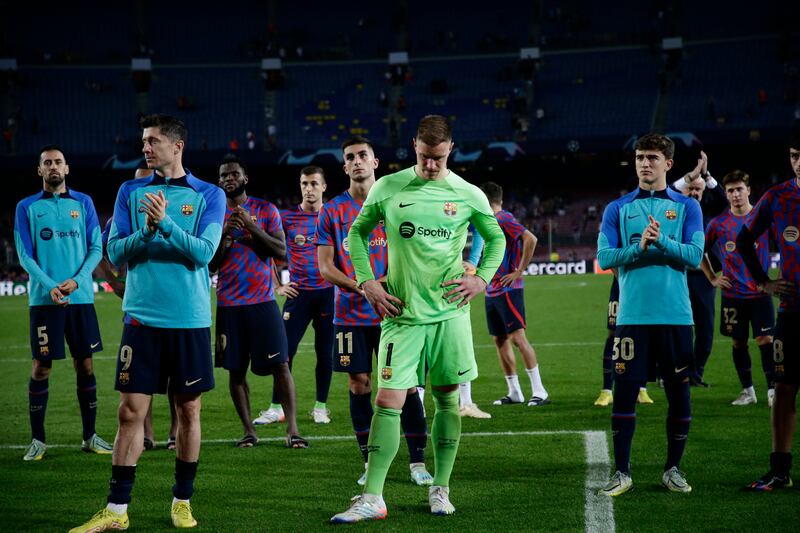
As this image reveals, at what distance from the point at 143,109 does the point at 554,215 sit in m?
22.6

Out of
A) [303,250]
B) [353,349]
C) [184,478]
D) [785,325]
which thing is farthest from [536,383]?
[184,478]

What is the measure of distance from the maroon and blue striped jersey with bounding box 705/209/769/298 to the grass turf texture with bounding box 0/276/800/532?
1236mm

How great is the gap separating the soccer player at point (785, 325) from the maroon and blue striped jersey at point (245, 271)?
4055 mm

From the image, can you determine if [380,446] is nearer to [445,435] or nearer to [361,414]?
[445,435]

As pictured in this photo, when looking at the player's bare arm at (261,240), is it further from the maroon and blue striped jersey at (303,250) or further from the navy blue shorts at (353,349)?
the maroon and blue striped jersey at (303,250)

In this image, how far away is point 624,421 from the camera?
642 cm

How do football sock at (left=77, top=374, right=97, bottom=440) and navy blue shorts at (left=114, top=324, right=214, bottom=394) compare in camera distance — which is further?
football sock at (left=77, top=374, right=97, bottom=440)

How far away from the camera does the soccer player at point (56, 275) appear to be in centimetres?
803

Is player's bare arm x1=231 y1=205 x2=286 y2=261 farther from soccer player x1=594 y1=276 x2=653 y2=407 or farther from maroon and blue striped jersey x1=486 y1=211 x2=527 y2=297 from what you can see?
soccer player x1=594 y1=276 x2=653 y2=407

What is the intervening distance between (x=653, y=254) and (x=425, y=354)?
70.6 inches

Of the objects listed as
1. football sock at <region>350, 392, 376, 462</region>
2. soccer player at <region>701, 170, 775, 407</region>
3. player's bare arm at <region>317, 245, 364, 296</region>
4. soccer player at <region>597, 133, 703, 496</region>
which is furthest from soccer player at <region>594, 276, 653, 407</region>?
player's bare arm at <region>317, 245, 364, 296</region>

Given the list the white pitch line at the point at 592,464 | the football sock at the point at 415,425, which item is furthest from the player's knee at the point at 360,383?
the white pitch line at the point at 592,464

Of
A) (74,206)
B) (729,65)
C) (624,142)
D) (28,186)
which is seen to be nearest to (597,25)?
(729,65)

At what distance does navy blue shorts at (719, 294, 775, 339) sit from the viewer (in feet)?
33.1
